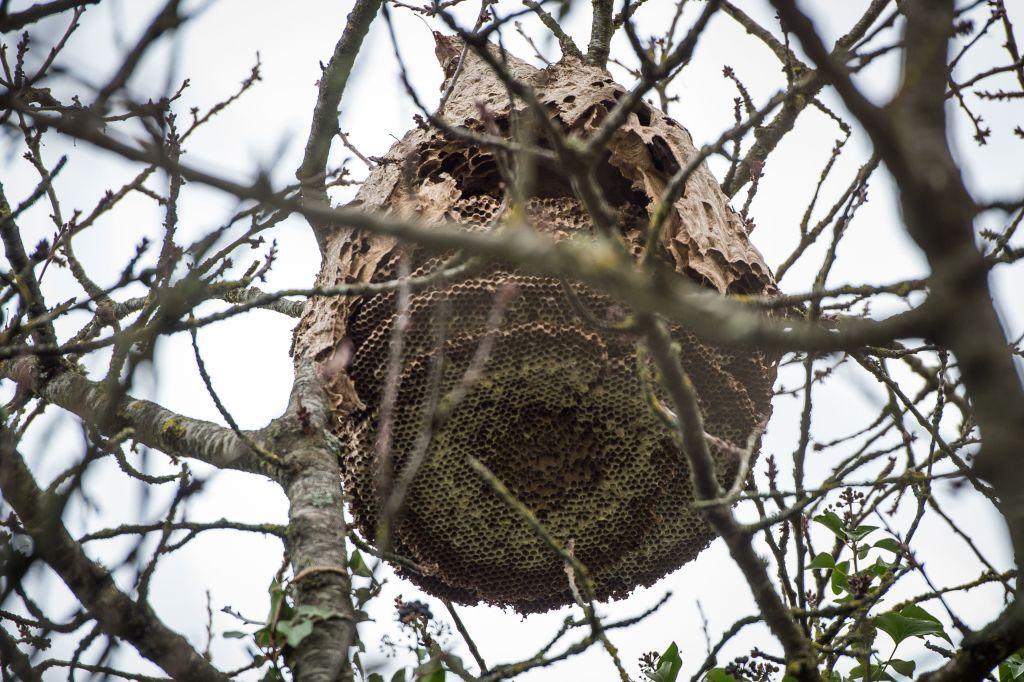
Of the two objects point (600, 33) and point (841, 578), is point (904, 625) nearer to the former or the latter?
point (841, 578)

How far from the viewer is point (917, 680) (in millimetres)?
1591

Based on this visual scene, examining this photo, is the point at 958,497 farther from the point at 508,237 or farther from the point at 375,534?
the point at 375,534

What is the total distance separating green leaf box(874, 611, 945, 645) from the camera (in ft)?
7.18

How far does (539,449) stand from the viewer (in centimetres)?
257

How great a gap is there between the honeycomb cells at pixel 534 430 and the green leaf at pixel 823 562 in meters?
0.35

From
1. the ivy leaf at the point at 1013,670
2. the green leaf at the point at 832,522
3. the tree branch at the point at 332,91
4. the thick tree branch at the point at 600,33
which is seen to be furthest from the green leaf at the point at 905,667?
the thick tree branch at the point at 600,33

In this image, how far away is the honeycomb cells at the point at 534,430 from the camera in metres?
2.38

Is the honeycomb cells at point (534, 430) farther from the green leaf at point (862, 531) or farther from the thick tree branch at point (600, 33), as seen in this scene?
the thick tree branch at point (600, 33)

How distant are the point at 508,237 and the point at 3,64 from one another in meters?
2.24

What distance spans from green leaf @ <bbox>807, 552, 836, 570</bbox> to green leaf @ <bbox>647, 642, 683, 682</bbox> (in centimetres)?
45

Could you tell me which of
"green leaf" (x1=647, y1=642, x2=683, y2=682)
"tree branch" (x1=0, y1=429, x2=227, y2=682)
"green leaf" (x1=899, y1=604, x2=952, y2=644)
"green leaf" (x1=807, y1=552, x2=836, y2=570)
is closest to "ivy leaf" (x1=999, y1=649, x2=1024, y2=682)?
"green leaf" (x1=899, y1=604, x2=952, y2=644)

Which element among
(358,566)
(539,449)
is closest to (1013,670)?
(539,449)

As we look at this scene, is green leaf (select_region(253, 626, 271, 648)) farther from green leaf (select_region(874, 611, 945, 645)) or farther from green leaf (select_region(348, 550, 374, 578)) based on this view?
green leaf (select_region(874, 611, 945, 645))

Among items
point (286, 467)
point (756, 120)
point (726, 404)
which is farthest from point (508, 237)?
point (726, 404)
